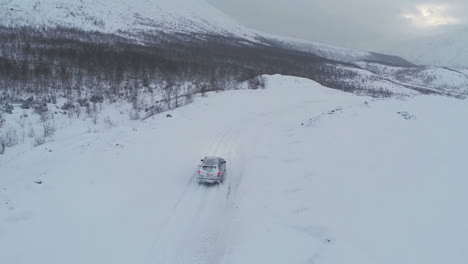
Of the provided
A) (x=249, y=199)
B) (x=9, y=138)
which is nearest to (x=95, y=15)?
(x=9, y=138)

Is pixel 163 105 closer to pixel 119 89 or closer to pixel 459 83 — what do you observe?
pixel 119 89

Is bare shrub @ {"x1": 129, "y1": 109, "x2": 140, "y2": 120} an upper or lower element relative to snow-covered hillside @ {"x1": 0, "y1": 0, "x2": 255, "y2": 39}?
lower

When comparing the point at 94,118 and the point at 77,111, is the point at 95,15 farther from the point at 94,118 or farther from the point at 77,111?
the point at 94,118

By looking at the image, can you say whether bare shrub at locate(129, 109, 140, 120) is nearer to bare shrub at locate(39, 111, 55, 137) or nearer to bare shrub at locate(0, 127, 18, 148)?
bare shrub at locate(39, 111, 55, 137)

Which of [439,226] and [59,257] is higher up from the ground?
[439,226]

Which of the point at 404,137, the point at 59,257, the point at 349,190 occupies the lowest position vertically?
the point at 59,257

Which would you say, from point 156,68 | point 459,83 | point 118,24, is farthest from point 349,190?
point 459,83

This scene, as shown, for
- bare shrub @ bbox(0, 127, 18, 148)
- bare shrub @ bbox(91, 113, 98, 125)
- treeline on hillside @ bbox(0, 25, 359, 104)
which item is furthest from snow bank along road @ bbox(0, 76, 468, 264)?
treeline on hillside @ bbox(0, 25, 359, 104)

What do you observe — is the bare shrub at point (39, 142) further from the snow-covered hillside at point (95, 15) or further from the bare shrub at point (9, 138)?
the snow-covered hillside at point (95, 15)
